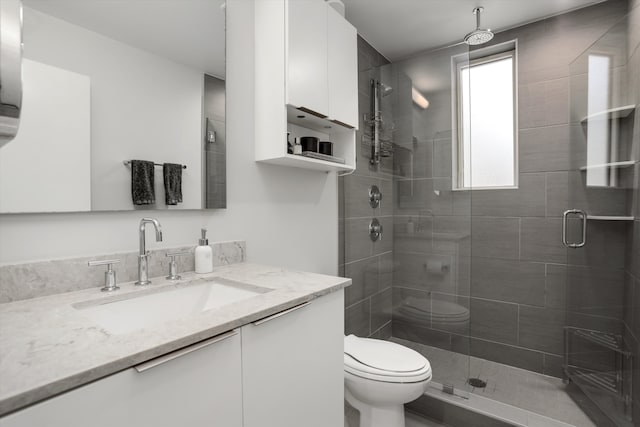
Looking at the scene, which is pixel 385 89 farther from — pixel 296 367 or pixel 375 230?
pixel 296 367

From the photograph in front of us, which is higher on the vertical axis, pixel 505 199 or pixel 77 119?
pixel 77 119

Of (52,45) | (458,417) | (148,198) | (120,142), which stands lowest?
(458,417)

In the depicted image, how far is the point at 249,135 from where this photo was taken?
5.11 feet

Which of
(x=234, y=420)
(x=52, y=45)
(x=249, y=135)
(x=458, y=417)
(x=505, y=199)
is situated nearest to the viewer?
(x=234, y=420)

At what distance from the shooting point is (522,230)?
7.58 ft

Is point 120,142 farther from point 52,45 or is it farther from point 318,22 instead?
point 318,22

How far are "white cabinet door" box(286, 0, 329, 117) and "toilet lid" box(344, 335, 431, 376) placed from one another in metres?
1.21

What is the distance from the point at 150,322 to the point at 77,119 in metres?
0.67

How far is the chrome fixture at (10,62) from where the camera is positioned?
334mm

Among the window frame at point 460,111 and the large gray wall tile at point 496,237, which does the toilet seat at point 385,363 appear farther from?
the large gray wall tile at point 496,237

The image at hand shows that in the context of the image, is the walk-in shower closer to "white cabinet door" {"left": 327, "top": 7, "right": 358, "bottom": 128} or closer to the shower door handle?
the shower door handle

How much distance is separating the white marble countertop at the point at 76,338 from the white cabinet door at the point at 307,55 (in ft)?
2.99

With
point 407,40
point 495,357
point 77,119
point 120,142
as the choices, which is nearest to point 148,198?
point 120,142

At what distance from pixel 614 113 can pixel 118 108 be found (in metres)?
2.36
